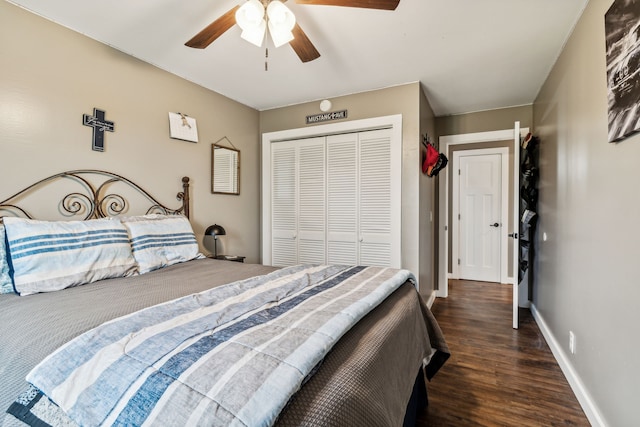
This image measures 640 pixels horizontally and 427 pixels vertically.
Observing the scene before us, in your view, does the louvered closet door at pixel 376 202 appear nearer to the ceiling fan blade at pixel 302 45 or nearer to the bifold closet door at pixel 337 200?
the bifold closet door at pixel 337 200

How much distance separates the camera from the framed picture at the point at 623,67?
50.2 inches

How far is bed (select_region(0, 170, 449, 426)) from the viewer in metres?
0.71

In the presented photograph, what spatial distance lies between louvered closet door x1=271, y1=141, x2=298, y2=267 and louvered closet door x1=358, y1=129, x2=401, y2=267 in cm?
86

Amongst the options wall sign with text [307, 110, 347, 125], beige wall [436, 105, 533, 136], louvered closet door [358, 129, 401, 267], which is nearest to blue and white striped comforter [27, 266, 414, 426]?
louvered closet door [358, 129, 401, 267]

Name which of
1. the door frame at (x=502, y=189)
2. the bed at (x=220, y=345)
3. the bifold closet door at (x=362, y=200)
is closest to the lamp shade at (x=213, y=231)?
the bed at (x=220, y=345)

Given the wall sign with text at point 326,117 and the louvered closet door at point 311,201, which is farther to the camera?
the louvered closet door at point 311,201

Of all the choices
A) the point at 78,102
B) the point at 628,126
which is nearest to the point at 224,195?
the point at 78,102

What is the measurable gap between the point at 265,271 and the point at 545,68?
9.84 ft

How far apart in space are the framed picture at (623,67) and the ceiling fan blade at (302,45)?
1545 mm

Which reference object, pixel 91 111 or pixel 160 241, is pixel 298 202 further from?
pixel 91 111

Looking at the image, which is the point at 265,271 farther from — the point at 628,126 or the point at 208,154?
the point at 628,126

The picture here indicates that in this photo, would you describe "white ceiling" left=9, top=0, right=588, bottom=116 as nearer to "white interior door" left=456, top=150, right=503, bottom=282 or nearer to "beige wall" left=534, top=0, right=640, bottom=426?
"beige wall" left=534, top=0, right=640, bottom=426

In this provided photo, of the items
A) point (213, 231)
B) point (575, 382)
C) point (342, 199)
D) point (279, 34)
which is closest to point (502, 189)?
point (342, 199)

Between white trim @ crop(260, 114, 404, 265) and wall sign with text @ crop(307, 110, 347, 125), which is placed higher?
wall sign with text @ crop(307, 110, 347, 125)
